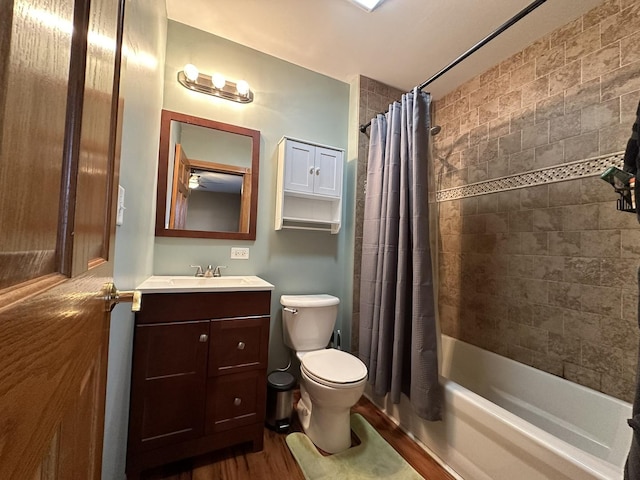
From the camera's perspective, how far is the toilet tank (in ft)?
5.90

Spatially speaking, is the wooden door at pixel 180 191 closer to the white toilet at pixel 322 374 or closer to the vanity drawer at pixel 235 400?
the white toilet at pixel 322 374

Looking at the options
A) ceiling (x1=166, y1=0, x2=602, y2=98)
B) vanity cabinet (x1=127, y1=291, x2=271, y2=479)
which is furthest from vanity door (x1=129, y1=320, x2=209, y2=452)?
ceiling (x1=166, y1=0, x2=602, y2=98)

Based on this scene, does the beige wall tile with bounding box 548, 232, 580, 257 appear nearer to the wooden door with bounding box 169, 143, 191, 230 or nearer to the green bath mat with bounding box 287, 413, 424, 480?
the green bath mat with bounding box 287, 413, 424, 480

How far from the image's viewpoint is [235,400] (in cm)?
140

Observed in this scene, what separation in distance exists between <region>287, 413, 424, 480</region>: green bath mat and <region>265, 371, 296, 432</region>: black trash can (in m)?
0.09

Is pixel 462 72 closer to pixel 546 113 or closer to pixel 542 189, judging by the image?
pixel 546 113

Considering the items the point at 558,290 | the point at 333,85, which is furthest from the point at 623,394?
the point at 333,85

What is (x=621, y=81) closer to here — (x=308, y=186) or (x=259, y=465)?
(x=308, y=186)

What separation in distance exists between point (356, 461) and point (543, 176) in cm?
200

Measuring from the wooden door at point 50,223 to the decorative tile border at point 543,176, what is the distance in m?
2.11

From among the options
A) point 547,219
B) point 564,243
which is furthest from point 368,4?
point 564,243

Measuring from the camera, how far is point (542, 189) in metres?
1.66

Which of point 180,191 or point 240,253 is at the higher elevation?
point 180,191

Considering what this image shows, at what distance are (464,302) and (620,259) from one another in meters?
0.92
